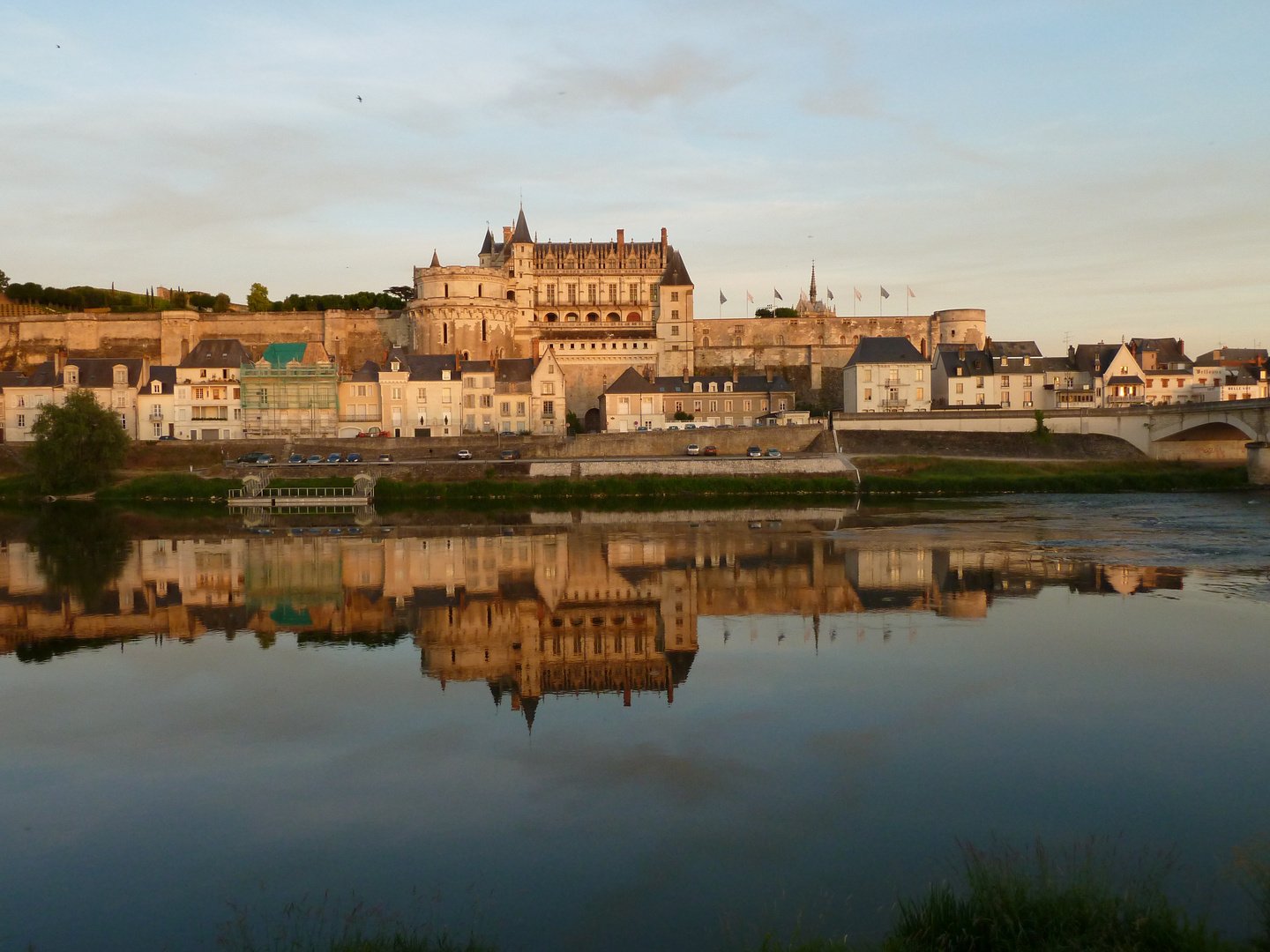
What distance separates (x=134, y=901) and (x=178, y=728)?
152 inches

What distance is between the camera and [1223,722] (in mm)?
9852

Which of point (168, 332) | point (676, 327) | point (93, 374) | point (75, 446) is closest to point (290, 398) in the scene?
point (93, 374)

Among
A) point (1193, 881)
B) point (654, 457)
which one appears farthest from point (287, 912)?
point (654, 457)

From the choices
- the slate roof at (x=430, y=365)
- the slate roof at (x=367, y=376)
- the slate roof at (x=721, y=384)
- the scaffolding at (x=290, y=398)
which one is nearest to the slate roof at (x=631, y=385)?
the slate roof at (x=721, y=384)

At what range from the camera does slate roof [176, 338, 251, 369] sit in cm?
4438

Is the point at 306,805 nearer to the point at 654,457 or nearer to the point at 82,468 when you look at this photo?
the point at 654,457

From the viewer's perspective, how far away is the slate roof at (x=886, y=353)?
44.8 meters

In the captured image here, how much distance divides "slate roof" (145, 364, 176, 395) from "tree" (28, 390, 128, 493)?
765 centimetres

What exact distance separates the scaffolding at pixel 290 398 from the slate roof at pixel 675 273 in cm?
1896

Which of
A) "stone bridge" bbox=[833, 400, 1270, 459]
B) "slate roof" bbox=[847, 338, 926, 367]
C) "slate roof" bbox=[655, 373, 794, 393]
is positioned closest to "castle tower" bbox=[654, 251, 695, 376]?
"slate roof" bbox=[655, 373, 794, 393]

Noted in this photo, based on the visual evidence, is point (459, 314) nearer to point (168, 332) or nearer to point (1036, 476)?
point (168, 332)

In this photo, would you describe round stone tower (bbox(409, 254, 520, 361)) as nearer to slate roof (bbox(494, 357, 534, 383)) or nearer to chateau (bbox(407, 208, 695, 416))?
chateau (bbox(407, 208, 695, 416))

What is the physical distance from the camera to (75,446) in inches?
1358

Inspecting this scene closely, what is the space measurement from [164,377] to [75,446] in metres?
10.0
